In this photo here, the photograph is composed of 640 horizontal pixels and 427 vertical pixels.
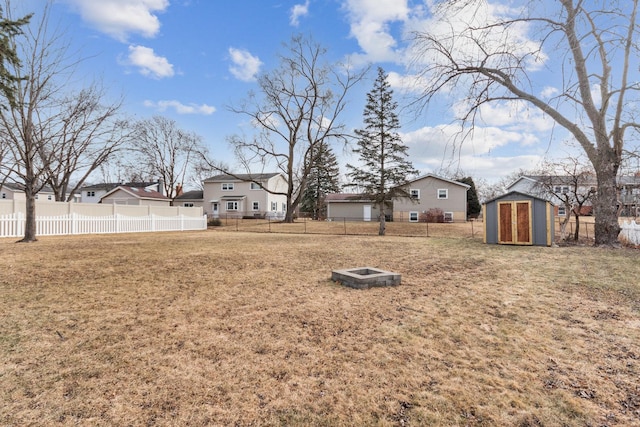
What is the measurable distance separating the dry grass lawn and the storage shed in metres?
6.50

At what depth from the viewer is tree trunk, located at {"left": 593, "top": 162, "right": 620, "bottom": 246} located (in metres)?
11.2

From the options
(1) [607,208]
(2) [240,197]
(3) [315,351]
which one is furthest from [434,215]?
(3) [315,351]

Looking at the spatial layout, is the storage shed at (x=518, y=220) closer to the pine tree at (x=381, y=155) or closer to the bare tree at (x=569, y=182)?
the bare tree at (x=569, y=182)

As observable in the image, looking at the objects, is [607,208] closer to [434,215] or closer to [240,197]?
[434,215]

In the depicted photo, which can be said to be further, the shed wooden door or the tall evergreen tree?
the tall evergreen tree

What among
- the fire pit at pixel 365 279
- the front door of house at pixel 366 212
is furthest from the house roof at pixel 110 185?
the fire pit at pixel 365 279

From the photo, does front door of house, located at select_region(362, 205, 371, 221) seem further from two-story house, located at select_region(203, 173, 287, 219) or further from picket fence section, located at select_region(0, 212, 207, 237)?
picket fence section, located at select_region(0, 212, 207, 237)

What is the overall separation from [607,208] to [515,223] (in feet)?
9.41

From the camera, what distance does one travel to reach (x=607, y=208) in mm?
11344

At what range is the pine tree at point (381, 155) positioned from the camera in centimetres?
1906

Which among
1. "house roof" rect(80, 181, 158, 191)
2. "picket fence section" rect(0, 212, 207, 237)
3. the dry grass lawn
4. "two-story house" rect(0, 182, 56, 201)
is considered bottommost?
the dry grass lawn

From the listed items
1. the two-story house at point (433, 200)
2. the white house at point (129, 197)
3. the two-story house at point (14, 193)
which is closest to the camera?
the two-story house at point (433, 200)

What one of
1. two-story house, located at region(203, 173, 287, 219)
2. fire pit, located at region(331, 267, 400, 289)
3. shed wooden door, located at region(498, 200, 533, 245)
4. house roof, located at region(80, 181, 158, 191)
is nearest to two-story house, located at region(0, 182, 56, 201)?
house roof, located at region(80, 181, 158, 191)

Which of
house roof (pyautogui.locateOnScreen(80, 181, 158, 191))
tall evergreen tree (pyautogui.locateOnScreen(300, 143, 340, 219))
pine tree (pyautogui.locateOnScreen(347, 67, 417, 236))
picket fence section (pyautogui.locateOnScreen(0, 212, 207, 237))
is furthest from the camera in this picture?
house roof (pyautogui.locateOnScreen(80, 181, 158, 191))
